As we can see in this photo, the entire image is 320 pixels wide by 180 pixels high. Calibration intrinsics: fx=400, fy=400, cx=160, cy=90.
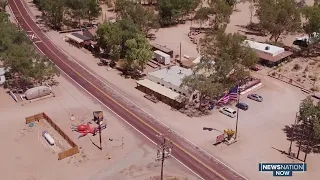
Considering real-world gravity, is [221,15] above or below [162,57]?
above

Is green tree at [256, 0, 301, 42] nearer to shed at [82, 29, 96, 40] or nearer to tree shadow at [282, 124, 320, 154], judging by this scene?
tree shadow at [282, 124, 320, 154]

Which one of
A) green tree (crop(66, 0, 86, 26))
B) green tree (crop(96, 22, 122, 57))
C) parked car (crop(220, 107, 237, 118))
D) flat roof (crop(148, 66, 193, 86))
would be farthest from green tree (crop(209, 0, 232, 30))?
parked car (crop(220, 107, 237, 118))

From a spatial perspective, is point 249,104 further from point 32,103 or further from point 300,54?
point 32,103

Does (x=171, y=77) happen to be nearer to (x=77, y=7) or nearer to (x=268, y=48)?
(x=268, y=48)

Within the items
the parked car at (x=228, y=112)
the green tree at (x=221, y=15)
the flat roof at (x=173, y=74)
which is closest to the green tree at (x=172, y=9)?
the green tree at (x=221, y=15)

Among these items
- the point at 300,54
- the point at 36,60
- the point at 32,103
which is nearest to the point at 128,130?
the point at 32,103

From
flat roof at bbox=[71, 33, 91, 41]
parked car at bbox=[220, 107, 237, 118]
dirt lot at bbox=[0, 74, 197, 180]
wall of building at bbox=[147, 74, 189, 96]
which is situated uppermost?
flat roof at bbox=[71, 33, 91, 41]

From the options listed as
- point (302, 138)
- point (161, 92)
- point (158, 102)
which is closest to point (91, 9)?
point (161, 92)
